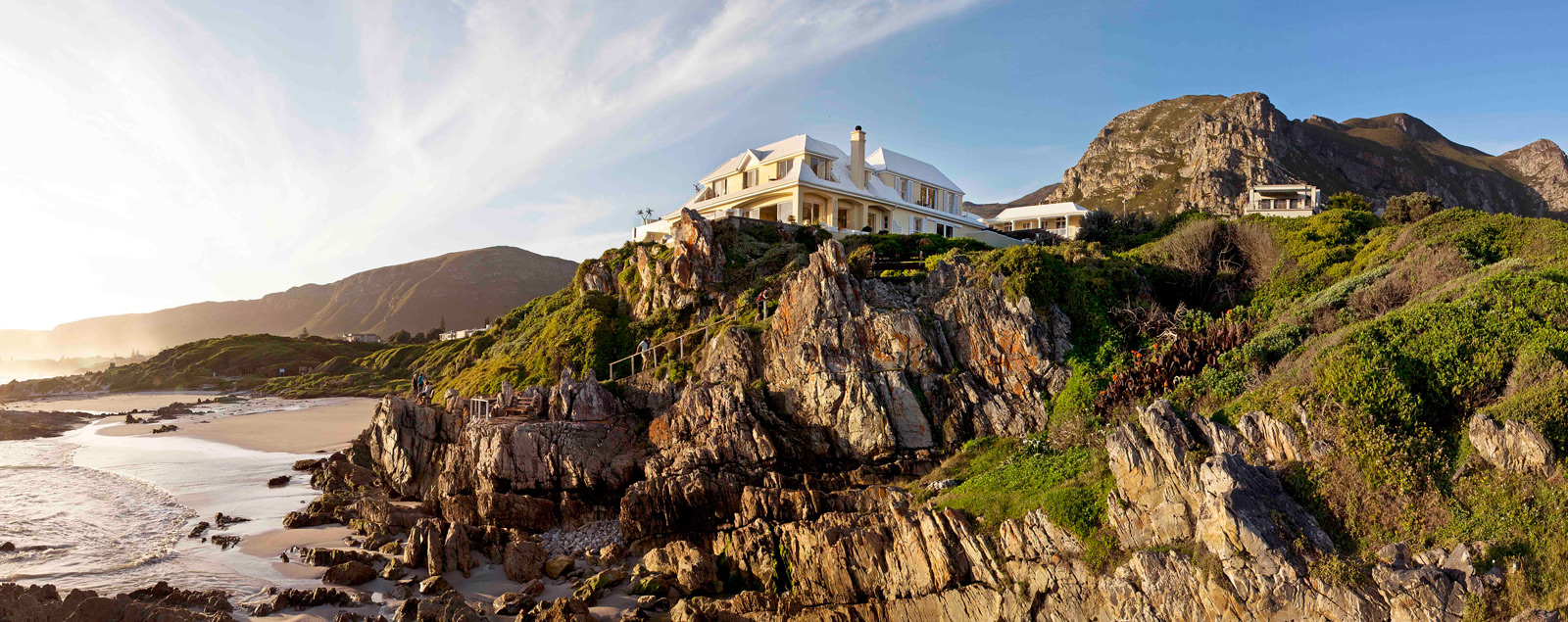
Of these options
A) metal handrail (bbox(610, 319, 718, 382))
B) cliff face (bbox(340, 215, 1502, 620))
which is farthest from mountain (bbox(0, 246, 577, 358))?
cliff face (bbox(340, 215, 1502, 620))

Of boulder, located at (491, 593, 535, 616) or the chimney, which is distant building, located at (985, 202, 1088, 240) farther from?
boulder, located at (491, 593, 535, 616)

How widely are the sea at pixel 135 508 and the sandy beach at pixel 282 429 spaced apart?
4.69ft

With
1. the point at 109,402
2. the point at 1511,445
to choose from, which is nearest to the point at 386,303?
the point at 109,402

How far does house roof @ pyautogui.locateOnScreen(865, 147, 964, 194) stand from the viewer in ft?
145

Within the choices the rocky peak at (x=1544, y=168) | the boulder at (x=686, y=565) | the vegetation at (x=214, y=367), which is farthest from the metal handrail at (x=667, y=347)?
the rocky peak at (x=1544, y=168)

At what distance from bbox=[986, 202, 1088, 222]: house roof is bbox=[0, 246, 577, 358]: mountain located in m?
124

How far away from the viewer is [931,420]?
2052 centimetres

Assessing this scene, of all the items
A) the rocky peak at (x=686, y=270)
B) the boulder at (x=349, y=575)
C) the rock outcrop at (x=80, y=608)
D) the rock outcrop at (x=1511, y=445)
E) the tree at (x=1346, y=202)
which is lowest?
the boulder at (x=349, y=575)

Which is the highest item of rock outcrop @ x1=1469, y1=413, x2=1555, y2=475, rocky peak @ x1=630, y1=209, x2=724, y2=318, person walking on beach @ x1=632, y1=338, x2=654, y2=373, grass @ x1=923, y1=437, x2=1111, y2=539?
rocky peak @ x1=630, y1=209, x2=724, y2=318

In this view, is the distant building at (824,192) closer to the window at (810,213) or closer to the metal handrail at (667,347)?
the window at (810,213)

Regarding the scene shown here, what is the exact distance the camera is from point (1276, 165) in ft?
317

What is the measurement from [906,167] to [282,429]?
132ft

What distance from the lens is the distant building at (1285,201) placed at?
44.9 meters

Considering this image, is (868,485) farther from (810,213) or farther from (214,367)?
(214,367)
